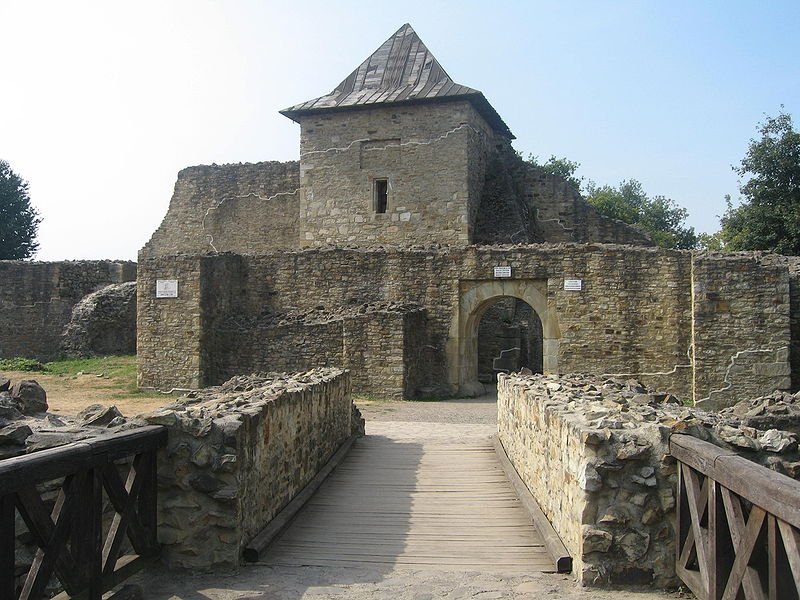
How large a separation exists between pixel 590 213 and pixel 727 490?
20.5 metres

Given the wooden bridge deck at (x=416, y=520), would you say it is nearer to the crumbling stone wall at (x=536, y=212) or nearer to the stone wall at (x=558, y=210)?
the crumbling stone wall at (x=536, y=212)

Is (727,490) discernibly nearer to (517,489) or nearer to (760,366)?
(517,489)

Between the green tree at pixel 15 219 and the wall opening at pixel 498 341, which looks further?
the green tree at pixel 15 219

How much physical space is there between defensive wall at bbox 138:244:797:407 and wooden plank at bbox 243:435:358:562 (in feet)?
27.5

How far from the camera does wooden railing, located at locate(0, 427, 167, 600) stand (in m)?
3.51

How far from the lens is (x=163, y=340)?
59.4 ft

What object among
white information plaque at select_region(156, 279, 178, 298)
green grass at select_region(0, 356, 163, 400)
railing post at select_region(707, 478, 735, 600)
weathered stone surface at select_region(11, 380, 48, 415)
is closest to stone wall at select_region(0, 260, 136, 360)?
green grass at select_region(0, 356, 163, 400)

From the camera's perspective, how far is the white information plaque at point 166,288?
59.2 ft

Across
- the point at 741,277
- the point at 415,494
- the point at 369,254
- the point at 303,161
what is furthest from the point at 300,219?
the point at 415,494

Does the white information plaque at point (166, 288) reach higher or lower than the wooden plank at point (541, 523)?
higher

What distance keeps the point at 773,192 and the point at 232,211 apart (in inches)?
720

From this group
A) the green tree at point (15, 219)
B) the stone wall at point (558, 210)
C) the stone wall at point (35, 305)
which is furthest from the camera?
the green tree at point (15, 219)

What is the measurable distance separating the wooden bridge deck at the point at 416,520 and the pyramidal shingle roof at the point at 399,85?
49.3 ft

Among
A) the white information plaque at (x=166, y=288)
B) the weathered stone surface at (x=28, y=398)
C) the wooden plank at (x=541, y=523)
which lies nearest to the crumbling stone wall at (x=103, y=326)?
the white information plaque at (x=166, y=288)
